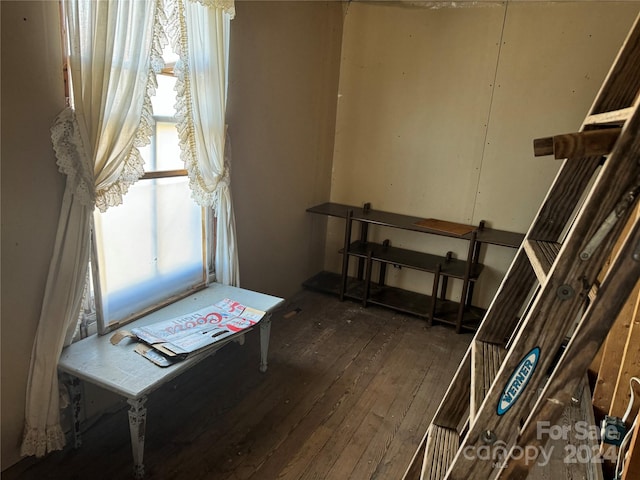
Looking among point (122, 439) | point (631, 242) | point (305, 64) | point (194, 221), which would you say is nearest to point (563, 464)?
point (631, 242)

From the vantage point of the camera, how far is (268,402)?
225 centimetres

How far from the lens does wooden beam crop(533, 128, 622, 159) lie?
822mm

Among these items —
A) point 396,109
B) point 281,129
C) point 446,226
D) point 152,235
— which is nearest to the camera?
point 152,235

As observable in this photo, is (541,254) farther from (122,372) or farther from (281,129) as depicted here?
(281,129)

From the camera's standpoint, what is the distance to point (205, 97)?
2.18 m

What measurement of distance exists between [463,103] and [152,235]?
242cm

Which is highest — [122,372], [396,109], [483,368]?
[396,109]

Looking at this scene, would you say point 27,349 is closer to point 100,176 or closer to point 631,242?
point 100,176

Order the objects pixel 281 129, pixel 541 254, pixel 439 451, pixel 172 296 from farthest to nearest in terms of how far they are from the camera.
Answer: pixel 281 129 < pixel 172 296 < pixel 439 451 < pixel 541 254

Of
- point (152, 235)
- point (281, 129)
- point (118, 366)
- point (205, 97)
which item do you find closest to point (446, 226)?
point (281, 129)

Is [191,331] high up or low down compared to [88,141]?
down

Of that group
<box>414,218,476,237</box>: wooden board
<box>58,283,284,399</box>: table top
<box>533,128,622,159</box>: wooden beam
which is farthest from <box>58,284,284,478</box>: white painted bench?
<box>414,218,476,237</box>: wooden board

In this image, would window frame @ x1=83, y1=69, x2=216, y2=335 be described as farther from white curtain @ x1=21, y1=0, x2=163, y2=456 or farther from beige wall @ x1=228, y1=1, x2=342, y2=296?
beige wall @ x1=228, y1=1, x2=342, y2=296

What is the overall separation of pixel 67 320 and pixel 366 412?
4.82 feet
